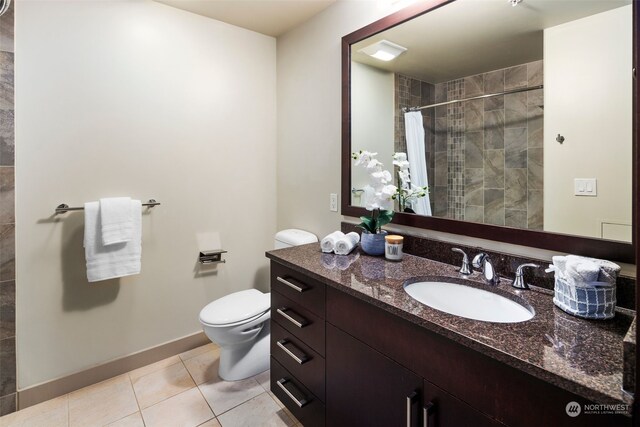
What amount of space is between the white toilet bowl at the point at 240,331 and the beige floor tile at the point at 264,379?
25 mm

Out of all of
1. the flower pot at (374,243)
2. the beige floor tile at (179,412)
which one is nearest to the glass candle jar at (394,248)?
the flower pot at (374,243)

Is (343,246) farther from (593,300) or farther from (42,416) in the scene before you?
(42,416)

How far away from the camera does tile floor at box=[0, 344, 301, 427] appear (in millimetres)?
1653

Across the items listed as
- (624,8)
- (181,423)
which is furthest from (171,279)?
(624,8)

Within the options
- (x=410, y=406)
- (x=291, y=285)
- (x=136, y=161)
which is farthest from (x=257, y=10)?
(x=410, y=406)

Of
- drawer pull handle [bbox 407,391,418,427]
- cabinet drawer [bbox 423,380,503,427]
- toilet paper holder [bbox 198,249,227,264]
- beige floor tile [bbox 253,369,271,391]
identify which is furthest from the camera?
toilet paper holder [bbox 198,249,227,264]

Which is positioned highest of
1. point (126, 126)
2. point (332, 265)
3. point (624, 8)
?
point (624, 8)

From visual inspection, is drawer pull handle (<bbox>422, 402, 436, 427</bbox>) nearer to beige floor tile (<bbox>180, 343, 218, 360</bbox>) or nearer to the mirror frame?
the mirror frame

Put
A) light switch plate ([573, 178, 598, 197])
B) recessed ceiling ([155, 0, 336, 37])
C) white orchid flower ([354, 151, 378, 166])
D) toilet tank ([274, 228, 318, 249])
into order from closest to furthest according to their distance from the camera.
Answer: light switch plate ([573, 178, 598, 197])
white orchid flower ([354, 151, 378, 166])
recessed ceiling ([155, 0, 336, 37])
toilet tank ([274, 228, 318, 249])

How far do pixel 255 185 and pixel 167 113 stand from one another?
0.78 meters

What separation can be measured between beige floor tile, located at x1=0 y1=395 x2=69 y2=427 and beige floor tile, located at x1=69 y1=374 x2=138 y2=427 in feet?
0.11

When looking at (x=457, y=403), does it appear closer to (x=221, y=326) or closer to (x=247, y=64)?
(x=221, y=326)

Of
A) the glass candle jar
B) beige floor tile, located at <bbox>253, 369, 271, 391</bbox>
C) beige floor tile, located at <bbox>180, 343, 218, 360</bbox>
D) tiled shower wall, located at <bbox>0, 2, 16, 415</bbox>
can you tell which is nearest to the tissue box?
the glass candle jar

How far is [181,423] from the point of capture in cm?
164
